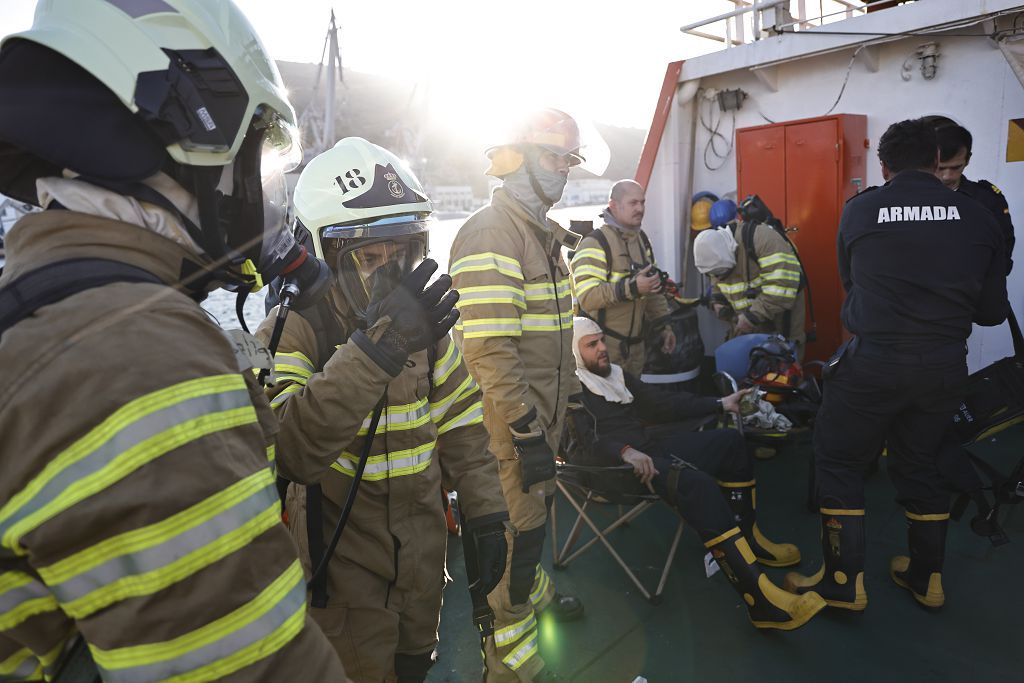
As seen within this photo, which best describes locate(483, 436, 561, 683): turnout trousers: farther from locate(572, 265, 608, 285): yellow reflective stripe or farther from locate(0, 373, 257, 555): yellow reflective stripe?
locate(0, 373, 257, 555): yellow reflective stripe

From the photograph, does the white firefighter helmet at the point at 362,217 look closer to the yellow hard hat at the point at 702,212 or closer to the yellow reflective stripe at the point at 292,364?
the yellow reflective stripe at the point at 292,364

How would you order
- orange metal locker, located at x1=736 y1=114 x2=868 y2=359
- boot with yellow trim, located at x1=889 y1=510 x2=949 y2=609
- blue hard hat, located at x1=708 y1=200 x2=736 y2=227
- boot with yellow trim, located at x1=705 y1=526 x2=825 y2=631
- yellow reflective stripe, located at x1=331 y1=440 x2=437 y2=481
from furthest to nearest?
blue hard hat, located at x1=708 y1=200 x2=736 y2=227 → orange metal locker, located at x1=736 y1=114 x2=868 y2=359 → boot with yellow trim, located at x1=889 y1=510 x2=949 y2=609 → boot with yellow trim, located at x1=705 y1=526 x2=825 y2=631 → yellow reflective stripe, located at x1=331 y1=440 x2=437 y2=481

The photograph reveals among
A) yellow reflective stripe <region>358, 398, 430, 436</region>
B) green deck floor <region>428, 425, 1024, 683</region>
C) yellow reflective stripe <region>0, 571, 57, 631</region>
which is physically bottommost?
green deck floor <region>428, 425, 1024, 683</region>

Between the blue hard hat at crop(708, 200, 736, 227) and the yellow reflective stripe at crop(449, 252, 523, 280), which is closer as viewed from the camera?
the yellow reflective stripe at crop(449, 252, 523, 280)

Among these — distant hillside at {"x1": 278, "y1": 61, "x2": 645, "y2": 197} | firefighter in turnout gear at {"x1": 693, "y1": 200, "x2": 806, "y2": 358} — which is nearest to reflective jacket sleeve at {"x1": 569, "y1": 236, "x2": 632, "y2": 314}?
firefighter in turnout gear at {"x1": 693, "y1": 200, "x2": 806, "y2": 358}

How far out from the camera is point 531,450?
110 inches

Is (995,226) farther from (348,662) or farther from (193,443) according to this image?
(193,443)

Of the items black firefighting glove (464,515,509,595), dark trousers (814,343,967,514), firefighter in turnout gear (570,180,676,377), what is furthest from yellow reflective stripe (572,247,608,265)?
black firefighting glove (464,515,509,595)

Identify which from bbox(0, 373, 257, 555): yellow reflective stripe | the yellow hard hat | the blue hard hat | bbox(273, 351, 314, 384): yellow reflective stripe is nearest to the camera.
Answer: bbox(0, 373, 257, 555): yellow reflective stripe

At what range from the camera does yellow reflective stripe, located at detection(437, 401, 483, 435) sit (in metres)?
2.17

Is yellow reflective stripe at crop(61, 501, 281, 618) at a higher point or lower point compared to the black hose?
higher

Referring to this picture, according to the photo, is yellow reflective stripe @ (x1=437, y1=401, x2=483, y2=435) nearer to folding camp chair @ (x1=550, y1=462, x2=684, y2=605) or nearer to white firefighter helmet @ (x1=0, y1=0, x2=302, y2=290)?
white firefighter helmet @ (x1=0, y1=0, x2=302, y2=290)

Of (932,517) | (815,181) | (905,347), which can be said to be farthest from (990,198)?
(932,517)

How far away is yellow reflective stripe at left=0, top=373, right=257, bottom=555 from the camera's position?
0.71 m
